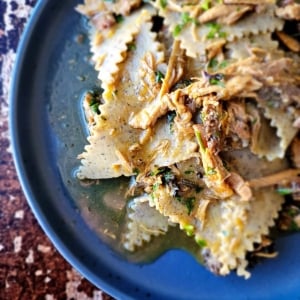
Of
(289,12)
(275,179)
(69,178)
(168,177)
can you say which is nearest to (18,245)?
(69,178)

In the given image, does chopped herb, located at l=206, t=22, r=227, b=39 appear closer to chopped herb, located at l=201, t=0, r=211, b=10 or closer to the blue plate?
chopped herb, located at l=201, t=0, r=211, b=10

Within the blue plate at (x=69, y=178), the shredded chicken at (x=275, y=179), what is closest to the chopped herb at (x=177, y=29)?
the blue plate at (x=69, y=178)

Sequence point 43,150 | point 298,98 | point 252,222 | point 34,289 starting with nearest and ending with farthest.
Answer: point 298,98 < point 252,222 < point 43,150 < point 34,289

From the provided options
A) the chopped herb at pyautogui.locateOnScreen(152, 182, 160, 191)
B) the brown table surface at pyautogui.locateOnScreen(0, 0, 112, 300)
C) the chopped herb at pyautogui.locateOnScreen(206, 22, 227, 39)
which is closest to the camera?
the chopped herb at pyautogui.locateOnScreen(206, 22, 227, 39)

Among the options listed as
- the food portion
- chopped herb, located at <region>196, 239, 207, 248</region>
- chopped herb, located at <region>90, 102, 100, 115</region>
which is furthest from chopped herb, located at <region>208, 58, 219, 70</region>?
chopped herb, located at <region>196, 239, 207, 248</region>

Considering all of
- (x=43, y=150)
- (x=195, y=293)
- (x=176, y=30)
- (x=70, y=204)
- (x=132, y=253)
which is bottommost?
(x=195, y=293)

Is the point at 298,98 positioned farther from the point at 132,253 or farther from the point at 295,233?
the point at 132,253

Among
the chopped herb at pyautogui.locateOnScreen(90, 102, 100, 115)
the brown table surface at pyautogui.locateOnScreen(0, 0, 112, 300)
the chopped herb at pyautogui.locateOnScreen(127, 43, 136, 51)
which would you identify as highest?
the chopped herb at pyautogui.locateOnScreen(127, 43, 136, 51)

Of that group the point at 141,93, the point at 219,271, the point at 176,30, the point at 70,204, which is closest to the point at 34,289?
the point at 70,204
